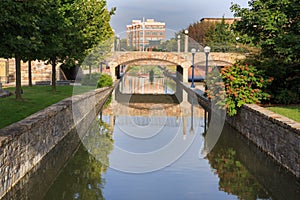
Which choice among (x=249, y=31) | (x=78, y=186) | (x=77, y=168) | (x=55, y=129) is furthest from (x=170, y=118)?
(x=78, y=186)

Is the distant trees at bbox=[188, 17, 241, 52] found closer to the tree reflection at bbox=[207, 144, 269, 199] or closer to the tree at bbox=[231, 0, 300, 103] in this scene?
the tree at bbox=[231, 0, 300, 103]

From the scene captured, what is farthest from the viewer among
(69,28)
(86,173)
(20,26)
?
(69,28)

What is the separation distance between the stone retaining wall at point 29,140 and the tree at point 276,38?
8237 millimetres

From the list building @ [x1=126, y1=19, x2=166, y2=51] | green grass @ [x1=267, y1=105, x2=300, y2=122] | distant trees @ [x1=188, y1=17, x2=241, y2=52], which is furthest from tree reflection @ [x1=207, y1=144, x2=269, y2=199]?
building @ [x1=126, y1=19, x2=166, y2=51]

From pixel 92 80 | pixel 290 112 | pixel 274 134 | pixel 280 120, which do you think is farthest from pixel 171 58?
pixel 280 120

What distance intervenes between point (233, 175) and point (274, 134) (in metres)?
2.03

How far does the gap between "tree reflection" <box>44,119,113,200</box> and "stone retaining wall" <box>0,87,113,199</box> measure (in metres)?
0.86

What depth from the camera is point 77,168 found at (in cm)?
1267

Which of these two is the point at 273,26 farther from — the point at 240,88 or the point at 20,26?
the point at 20,26

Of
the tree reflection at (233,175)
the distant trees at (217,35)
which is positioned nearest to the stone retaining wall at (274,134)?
the tree reflection at (233,175)

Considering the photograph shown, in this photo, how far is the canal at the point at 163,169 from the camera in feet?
33.9

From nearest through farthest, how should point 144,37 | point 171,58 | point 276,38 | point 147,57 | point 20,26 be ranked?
point 20,26, point 276,38, point 147,57, point 171,58, point 144,37

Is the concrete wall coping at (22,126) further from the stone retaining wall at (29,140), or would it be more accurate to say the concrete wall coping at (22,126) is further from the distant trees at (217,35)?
the distant trees at (217,35)

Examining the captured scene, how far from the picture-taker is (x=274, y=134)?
1321 cm
